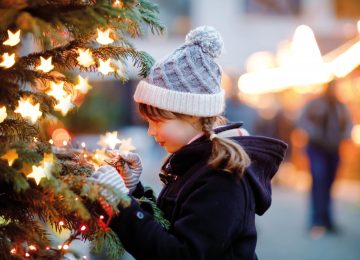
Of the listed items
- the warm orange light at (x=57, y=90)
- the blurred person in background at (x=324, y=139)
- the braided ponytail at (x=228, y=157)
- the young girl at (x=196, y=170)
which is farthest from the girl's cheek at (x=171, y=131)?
the blurred person in background at (x=324, y=139)

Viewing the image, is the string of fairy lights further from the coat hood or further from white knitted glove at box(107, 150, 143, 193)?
the coat hood

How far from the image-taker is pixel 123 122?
69.1 ft

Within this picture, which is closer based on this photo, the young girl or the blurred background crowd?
the young girl

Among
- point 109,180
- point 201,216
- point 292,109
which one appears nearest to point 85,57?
point 109,180

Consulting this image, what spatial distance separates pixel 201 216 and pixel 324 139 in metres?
6.41

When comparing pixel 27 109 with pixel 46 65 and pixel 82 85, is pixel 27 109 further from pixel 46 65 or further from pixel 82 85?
pixel 82 85

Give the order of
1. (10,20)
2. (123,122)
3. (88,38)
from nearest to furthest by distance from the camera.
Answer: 1. (10,20)
2. (88,38)
3. (123,122)

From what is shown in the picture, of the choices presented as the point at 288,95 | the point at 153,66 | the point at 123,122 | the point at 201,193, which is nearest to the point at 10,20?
the point at 153,66

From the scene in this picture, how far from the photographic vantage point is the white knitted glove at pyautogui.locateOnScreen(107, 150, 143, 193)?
2.34 metres

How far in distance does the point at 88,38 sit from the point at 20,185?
2.08 ft

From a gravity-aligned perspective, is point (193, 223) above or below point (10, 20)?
below

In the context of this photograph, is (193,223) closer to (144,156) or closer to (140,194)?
(140,194)

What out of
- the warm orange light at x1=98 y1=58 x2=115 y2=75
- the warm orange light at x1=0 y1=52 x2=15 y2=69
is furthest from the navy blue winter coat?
the warm orange light at x1=0 y1=52 x2=15 y2=69

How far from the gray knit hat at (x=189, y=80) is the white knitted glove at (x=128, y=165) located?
0.23 m
